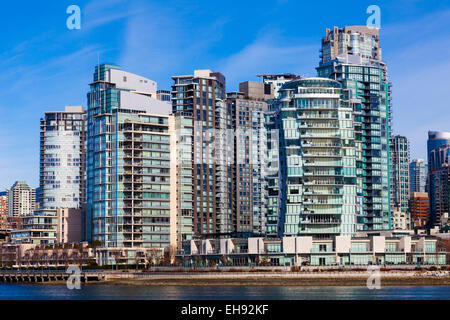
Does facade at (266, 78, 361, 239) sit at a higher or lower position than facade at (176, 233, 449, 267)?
higher

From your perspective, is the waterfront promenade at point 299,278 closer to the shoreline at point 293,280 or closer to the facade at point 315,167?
the shoreline at point 293,280

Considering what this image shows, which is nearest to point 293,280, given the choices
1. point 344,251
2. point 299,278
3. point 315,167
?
point 299,278

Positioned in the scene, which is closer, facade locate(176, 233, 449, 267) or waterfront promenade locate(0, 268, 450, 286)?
waterfront promenade locate(0, 268, 450, 286)

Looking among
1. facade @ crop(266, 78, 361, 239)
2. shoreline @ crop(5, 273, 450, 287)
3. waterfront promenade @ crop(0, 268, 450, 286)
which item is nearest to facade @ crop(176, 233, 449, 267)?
facade @ crop(266, 78, 361, 239)

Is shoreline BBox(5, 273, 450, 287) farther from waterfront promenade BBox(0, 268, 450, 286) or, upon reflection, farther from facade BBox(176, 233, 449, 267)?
facade BBox(176, 233, 449, 267)

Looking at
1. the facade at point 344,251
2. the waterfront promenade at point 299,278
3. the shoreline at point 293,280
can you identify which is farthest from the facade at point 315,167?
the shoreline at point 293,280

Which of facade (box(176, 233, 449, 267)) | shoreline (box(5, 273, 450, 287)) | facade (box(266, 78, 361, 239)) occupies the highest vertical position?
facade (box(266, 78, 361, 239))

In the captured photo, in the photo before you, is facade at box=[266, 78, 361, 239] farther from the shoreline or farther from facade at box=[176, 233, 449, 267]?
the shoreline

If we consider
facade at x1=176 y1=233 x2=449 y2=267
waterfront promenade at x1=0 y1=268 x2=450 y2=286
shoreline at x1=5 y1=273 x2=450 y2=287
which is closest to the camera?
shoreline at x1=5 y1=273 x2=450 y2=287

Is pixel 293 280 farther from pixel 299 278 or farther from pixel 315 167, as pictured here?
pixel 315 167

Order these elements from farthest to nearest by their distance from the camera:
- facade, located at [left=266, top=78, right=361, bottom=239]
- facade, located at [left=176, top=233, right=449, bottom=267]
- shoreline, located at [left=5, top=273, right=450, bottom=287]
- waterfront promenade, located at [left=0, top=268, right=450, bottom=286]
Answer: facade, located at [left=266, top=78, right=361, bottom=239] → facade, located at [left=176, top=233, right=449, bottom=267] → waterfront promenade, located at [left=0, top=268, right=450, bottom=286] → shoreline, located at [left=5, top=273, right=450, bottom=287]

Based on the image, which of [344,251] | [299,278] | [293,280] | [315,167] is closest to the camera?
[293,280]
